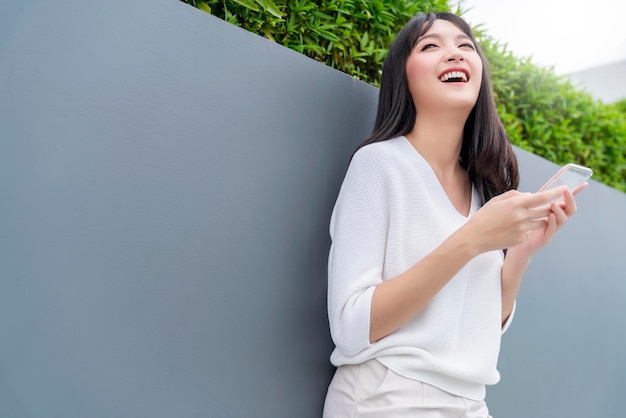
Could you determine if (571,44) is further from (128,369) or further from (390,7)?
(128,369)

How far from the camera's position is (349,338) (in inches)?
47.9

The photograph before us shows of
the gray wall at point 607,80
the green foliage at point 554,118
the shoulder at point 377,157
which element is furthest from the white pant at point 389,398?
the gray wall at point 607,80

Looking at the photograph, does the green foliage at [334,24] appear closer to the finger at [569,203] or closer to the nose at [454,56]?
the nose at [454,56]

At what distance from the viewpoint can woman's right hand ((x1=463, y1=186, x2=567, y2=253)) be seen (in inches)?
46.3

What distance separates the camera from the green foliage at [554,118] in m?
2.65

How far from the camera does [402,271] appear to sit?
4.20 feet

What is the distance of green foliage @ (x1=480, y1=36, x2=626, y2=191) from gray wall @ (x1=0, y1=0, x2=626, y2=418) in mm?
1236

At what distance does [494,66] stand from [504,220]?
161cm

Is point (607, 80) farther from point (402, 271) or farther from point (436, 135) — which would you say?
point (402, 271)

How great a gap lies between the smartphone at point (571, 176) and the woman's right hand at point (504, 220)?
16 centimetres

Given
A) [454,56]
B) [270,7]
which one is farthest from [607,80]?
[270,7]

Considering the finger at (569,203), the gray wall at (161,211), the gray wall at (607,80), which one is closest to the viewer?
the gray wall at (161,211)

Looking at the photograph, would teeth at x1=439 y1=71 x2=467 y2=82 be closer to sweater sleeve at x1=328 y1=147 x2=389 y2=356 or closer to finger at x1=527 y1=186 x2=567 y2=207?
sweater sleeve at x1=328 y1=147 x2=389 y2=356

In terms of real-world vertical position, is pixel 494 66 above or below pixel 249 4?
above
